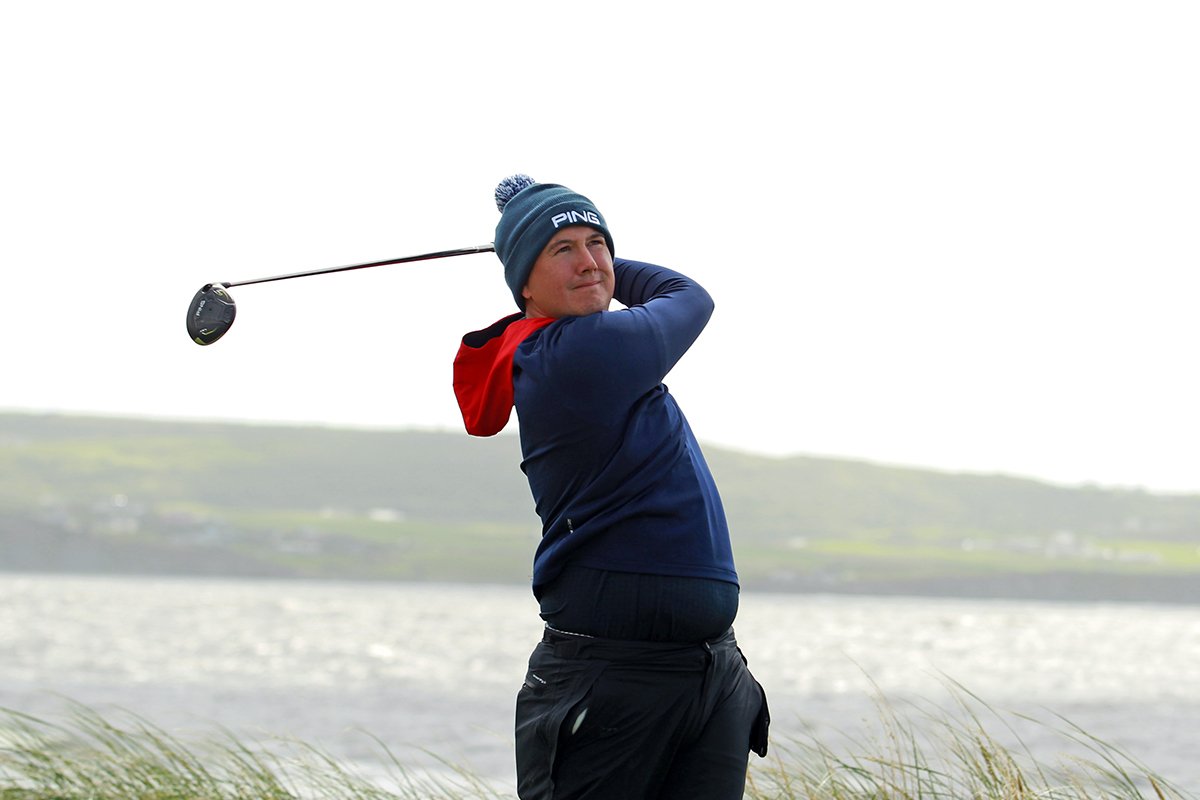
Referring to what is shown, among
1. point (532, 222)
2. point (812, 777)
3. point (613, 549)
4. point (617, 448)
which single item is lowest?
point (812, 777)

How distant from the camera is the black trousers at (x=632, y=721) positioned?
2889 mm

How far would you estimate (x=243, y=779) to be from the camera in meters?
5.71

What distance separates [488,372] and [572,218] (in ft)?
1.25

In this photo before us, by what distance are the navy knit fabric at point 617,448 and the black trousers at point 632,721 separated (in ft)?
0.56

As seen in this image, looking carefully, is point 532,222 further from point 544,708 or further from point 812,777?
point 812,777

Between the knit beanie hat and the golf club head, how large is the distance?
992 mm

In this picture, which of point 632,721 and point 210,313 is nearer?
point 632,721

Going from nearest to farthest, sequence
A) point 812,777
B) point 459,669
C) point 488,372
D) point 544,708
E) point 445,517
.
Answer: point 544,708
point 488,372
point 812,777
point 459,669
point 445,517

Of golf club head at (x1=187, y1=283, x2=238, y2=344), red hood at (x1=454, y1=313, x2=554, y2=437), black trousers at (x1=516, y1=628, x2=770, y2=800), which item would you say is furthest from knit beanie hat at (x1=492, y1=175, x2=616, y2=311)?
golf club head at (x1=187, y1=283, x2=238, y2=344)

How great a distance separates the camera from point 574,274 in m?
3.00

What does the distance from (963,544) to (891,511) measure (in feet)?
33.4

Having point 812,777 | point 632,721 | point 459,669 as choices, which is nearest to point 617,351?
point 632,721

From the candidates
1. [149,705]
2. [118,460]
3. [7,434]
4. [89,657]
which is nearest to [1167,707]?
[149,705]

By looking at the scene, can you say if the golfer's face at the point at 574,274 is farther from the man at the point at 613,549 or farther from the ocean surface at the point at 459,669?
the ocean surface at the point at 459,669
